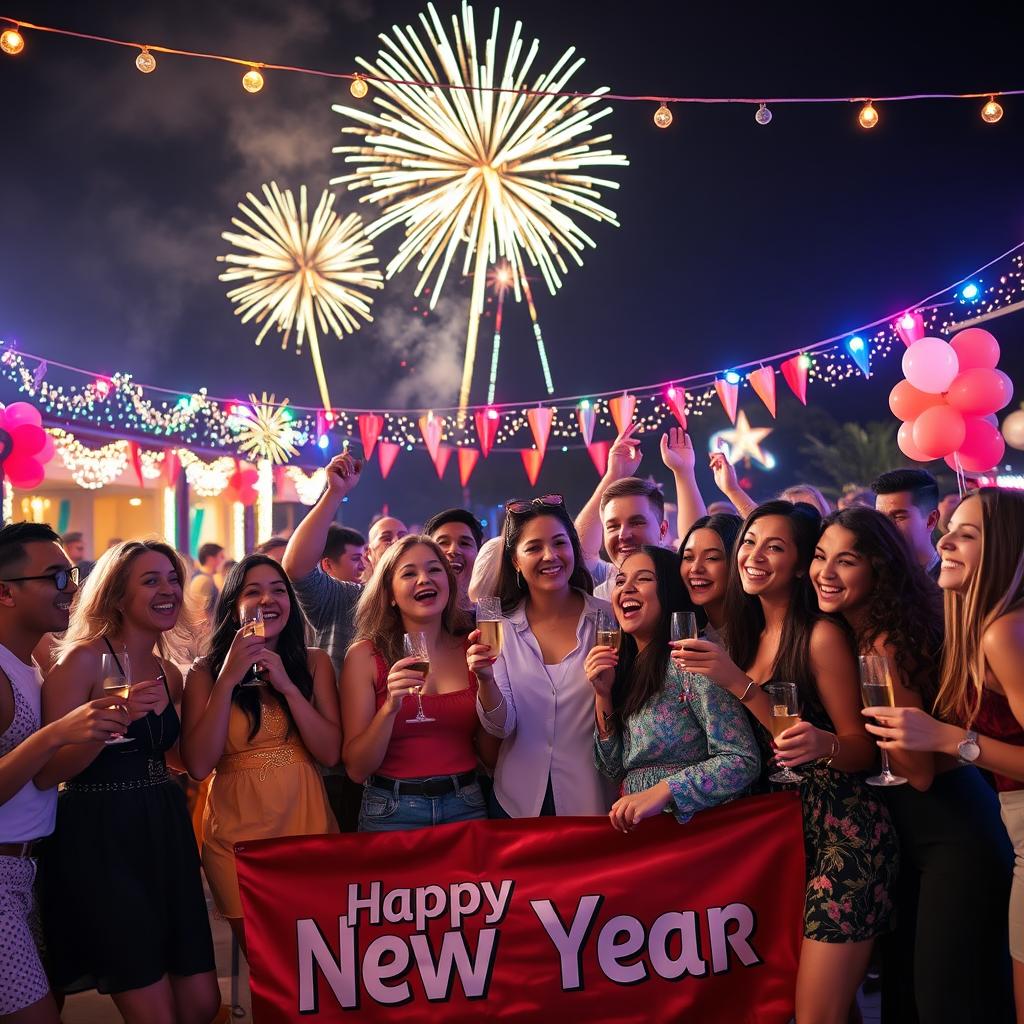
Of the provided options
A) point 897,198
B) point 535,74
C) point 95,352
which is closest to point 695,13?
point 535,74

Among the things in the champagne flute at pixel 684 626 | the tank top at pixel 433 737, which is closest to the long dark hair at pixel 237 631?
the tank top at pixel 433 737

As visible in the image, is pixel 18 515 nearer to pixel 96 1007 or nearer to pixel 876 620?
pixel 96 1007

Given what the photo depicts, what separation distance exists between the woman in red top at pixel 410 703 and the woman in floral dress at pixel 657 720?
497 mm

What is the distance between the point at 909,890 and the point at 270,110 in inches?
846

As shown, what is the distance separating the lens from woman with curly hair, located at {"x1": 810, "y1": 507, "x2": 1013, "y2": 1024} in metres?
2.70

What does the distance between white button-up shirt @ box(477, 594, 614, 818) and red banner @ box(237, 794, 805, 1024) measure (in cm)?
23

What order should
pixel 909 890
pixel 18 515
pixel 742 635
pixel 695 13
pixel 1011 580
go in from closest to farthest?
pixel 1011 580, pixel 909 890, pixel 742 635, pixel 18 515, pixel 695 13

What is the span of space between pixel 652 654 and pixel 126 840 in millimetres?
1799

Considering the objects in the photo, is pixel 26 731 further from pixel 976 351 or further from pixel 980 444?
pixel 976 351

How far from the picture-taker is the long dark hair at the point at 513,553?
3.68m

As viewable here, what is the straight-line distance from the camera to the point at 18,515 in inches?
614

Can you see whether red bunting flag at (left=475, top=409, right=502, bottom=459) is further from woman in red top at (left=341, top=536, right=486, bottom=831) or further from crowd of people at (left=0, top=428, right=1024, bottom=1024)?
woman in red top at (left=341, top=536, right=486, bottom=831)

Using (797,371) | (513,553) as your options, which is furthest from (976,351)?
(513,553)

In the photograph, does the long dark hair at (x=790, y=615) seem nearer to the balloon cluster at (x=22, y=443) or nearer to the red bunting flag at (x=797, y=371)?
the red bunting flag at (x=797, y=371)
